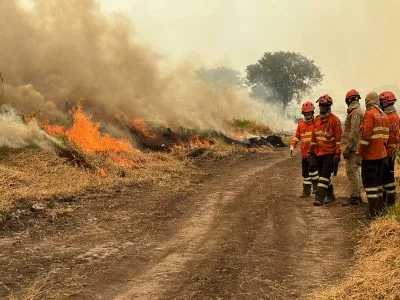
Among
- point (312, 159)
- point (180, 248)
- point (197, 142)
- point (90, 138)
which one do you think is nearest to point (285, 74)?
point (197, 142)

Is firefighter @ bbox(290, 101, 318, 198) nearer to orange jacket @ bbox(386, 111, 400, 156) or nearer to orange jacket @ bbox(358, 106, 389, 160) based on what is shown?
orange jacket @ bbox(386, 111, 400, 156)

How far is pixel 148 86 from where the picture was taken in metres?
23.7

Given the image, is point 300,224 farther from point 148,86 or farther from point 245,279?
point 148,86

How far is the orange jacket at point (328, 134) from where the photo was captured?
9539mm

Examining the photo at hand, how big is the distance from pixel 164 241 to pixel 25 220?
2.92m

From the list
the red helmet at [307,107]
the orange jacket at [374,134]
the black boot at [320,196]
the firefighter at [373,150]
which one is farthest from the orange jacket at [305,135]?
the orange jacket at [374,134]

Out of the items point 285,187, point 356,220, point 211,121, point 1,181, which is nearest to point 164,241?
point 356,220

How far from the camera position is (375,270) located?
4855mm

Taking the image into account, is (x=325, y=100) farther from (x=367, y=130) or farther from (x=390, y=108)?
(x=367, y=130)

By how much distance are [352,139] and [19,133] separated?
954 centimetres

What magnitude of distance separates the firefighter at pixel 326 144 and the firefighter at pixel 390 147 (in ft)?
4.69

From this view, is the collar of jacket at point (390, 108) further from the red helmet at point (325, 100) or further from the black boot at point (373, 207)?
the black boot at point (373, 207)

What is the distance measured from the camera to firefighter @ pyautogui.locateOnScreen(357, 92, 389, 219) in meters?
7.38

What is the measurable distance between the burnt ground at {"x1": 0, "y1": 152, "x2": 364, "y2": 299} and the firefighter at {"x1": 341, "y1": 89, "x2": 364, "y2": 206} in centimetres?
46
